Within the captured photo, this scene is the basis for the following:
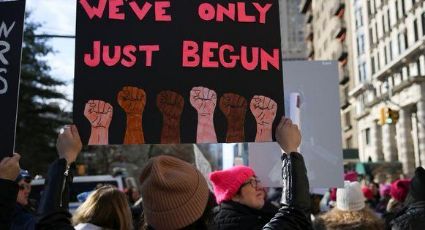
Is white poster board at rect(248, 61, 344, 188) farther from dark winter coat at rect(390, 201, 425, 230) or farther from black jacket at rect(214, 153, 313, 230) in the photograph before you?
black jacket at rect(214, 153, 313, 230)

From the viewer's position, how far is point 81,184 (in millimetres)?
14906

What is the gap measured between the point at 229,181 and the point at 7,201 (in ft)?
6.77

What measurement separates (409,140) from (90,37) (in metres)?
36.3

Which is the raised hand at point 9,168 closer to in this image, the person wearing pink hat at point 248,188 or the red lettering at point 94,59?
the red lettering at point 94,59

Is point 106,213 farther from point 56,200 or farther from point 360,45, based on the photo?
point 360,45

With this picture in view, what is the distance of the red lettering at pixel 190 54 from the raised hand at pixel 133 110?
0.34 meters

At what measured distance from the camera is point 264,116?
3287 millimetres

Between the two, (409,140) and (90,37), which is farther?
(409,140)

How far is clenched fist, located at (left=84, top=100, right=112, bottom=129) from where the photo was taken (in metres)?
3.24

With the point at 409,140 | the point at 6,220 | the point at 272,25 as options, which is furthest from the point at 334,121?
the point at 409,140

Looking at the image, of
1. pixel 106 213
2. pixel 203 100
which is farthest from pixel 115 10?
pixel 106 213

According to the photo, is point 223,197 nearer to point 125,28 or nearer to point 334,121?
point 334,121

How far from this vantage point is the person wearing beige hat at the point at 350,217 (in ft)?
12.0

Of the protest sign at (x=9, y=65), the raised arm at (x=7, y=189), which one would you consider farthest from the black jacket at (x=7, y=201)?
the protest sign at (x=9, y=65)
